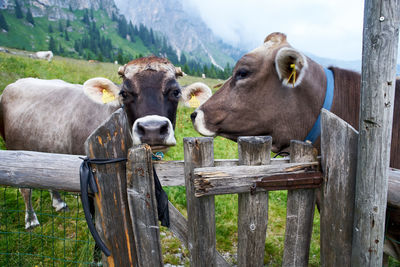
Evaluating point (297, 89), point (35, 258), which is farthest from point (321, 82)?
point (35, 258)

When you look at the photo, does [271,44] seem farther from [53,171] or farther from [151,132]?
[53,171]

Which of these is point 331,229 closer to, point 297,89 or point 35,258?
point 297,89

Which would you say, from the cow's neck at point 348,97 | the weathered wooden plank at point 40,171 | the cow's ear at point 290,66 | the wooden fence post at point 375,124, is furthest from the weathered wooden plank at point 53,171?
the cow's neck at point 348,97

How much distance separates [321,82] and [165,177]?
1988 millimetres

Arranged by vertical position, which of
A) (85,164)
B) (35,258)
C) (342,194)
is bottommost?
(35,258)

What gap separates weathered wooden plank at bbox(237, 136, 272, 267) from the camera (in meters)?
1.77

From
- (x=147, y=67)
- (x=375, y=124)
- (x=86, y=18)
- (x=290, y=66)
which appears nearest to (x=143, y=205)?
(x=375, y=124)

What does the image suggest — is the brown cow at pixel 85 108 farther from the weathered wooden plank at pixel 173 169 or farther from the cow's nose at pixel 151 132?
the weathered wooden plank at pixel 173 169

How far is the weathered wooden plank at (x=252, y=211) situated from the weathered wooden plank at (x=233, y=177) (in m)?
0.06

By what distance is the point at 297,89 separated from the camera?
9.20ft

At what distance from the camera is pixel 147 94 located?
3.22 meters

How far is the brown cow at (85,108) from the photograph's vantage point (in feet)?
10.1

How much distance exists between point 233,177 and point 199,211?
0.34 meters

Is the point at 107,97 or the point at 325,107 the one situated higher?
the point at 107,97
